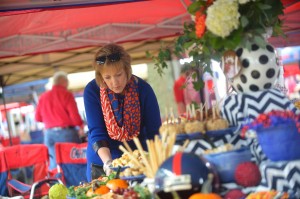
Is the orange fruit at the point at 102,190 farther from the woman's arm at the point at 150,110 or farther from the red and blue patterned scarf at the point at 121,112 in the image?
the woman's arm at the point at 150,110

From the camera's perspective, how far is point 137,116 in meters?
3.67

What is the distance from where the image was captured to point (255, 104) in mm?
2473

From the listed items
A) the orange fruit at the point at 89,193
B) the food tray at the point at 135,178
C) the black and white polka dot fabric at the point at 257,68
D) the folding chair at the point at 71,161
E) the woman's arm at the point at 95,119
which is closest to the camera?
the black and white polka dot fabric at the point at 257,68

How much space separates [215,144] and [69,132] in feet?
17.8

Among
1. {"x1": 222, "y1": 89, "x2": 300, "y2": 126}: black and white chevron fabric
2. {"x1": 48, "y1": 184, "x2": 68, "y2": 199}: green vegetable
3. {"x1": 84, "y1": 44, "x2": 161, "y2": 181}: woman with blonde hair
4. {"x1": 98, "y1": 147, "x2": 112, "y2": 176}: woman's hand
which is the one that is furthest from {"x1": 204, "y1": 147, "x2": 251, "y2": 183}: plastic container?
{"x1": 48, "y1": 184, "x2": 68, "y2": 199}: green vegetable

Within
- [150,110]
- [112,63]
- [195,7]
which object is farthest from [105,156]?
[195,7]

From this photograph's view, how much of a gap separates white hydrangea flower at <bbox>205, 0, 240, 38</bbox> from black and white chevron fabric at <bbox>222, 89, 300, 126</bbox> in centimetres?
31

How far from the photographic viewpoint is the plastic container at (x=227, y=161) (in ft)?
7.54

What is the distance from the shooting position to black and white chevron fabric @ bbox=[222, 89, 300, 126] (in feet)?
8.05

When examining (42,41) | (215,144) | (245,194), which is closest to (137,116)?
(215,144)

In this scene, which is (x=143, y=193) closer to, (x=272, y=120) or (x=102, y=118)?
(x=272, y=120)

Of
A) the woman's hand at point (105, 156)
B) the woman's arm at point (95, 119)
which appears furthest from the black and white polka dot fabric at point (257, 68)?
the woman's arm at point (95, 119)

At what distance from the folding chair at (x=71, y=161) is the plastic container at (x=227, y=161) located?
4.45 meters

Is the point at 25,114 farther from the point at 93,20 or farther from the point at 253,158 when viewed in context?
the point at 253,158
